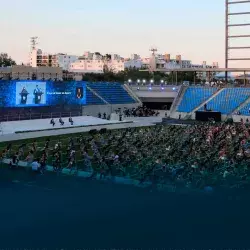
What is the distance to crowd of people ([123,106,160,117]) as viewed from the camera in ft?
179

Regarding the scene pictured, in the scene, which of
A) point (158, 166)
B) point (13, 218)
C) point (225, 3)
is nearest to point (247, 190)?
point (158, 166)

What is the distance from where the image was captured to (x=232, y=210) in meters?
14.8

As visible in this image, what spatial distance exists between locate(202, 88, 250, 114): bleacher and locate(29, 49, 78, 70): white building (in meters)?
125

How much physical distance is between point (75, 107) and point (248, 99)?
801 inches

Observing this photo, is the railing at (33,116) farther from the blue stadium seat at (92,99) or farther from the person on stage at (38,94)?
the blue stadium seat at (92,99)

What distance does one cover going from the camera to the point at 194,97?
185 feet

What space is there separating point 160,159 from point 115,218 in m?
7.13

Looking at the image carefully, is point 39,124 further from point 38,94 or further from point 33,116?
point 38,94

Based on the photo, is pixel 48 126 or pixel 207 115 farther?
pixel 207 115

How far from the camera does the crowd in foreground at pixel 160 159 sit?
18094 millimetres

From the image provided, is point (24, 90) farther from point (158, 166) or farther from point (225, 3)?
point (225, 3)

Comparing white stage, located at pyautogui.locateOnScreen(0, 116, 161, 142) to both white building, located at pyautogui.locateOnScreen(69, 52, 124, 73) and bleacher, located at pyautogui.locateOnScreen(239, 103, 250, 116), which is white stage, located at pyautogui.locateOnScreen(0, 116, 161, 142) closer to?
bleacher, located at pyautogui.locateOnScreen(239, 103, 250, 116)

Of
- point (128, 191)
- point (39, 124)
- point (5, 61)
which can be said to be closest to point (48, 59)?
point (5, 61)

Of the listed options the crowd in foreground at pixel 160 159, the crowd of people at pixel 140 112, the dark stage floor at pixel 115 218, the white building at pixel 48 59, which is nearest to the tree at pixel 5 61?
the white building at pixel 48 59
